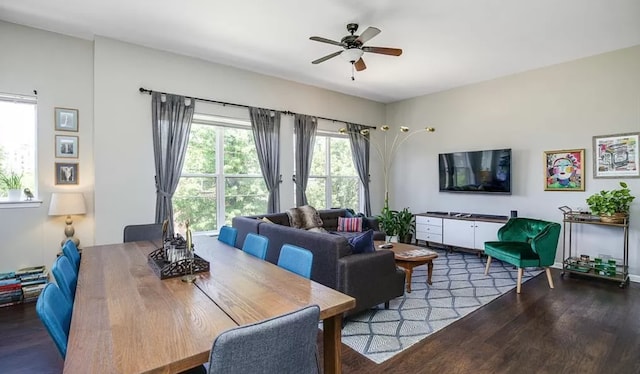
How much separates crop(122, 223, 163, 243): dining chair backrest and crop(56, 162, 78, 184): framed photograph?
1.23 metres

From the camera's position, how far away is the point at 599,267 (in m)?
4.18

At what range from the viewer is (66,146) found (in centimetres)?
380

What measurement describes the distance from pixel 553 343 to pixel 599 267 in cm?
236

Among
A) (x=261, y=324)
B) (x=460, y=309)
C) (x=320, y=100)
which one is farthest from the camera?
(x=320, y=100)

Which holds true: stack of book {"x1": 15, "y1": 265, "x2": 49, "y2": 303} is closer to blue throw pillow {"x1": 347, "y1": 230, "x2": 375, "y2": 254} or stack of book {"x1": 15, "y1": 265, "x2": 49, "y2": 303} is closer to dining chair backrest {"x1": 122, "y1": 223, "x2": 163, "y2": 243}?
dining chair backrest {"x1": 122, "y1": 223, "x2": 163, "y2": 243}

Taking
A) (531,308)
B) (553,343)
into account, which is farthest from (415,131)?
(553,343)

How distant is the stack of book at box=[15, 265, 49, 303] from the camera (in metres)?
3.47

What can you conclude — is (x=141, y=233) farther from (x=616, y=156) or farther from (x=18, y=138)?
(x=616, y=156)

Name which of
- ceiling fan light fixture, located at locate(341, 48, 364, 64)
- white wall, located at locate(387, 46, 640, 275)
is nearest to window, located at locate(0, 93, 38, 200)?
ceiling fan light fixture, located at locate(341, 48, 364, 64)

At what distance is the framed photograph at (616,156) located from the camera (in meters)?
4.19

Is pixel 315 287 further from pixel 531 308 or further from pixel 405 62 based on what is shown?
pixel 405 62

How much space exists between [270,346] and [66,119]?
4.20 metres

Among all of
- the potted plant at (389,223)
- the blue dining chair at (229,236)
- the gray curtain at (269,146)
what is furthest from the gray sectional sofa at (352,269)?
the potted plant at (389,223)

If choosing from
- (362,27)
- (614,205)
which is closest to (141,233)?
(362,27)
